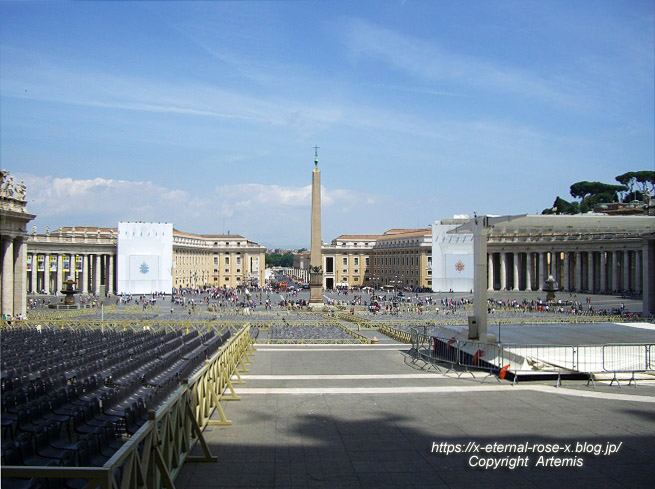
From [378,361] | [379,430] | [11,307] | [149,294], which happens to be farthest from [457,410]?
[149,294]

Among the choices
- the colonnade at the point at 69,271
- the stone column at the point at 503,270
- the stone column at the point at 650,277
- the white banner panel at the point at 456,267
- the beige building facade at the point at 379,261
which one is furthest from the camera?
the beige building facade at the point at 379,261

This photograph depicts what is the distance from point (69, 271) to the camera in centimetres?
8881

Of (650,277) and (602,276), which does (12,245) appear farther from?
(602,276)

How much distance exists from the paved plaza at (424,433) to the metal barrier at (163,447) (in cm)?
40

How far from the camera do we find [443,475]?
27.3ft

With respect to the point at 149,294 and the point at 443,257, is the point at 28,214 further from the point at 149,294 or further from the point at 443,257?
the point at 443,257

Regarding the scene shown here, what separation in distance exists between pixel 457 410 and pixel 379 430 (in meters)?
2.49

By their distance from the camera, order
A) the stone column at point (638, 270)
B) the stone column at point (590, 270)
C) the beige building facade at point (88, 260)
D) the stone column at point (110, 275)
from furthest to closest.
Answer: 1. the stone column at point (110, 275)
2. the beige building facade at point (88, 260)
3. the stone column at point (590, 270)
4. the stone column at point (638, 270)

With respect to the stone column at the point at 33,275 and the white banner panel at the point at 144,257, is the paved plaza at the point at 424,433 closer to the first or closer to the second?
the white banner panel at the point at 144,257

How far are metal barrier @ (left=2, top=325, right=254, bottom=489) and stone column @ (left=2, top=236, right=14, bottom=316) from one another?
33.0m

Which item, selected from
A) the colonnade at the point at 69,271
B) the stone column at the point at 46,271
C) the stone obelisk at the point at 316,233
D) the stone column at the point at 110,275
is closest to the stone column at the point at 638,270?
the stone obelisk at the point at 316,233

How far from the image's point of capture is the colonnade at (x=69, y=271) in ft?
286

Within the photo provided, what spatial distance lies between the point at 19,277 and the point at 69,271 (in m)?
50.3

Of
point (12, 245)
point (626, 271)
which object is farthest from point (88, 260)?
point (626, 271)
